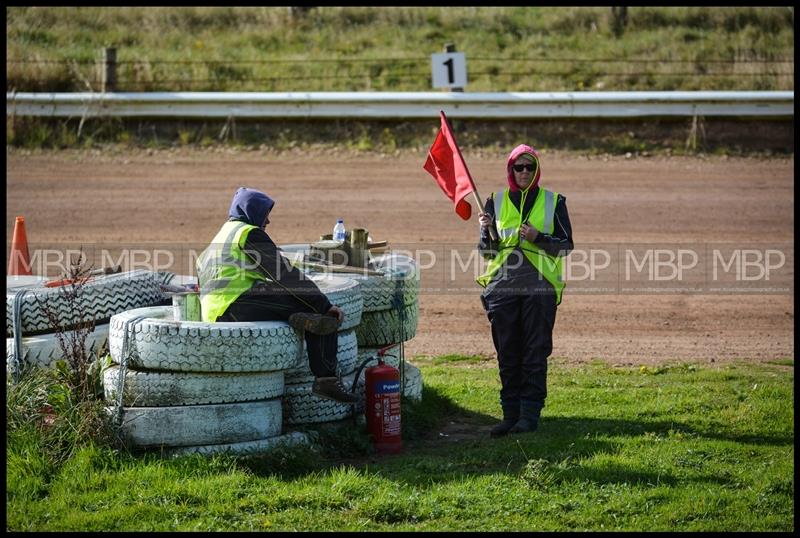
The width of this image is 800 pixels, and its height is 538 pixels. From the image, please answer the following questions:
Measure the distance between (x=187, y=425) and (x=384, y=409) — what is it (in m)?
1.47

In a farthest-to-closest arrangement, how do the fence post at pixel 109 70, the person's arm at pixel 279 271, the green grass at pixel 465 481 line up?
the fence post at pixel 109 70 → the person's arm at pixel 279 271 → the green grass at pixel 465 481

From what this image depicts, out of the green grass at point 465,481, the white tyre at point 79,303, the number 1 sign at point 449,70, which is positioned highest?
the number 1 sign at point 449,70

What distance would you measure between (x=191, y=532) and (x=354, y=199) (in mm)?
11113

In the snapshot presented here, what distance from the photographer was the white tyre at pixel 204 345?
7.17 meters

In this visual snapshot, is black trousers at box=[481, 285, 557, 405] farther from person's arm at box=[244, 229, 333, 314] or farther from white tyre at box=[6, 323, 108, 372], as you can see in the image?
white tyre at box=[6, 323, 108, 372]

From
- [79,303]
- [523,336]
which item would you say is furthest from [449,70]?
[79,303]

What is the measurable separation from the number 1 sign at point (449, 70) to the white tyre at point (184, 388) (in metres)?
12.6

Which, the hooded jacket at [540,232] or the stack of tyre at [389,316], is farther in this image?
the stack of tyre at [389,316]

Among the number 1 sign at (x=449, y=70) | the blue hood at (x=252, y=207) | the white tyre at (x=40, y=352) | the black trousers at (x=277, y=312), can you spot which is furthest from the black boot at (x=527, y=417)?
the number 1 sign at (x=449, y=70)

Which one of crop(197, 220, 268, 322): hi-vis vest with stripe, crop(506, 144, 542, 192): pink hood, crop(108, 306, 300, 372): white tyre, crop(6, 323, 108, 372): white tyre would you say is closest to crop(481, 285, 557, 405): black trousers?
crop(506, 144, 542, 192): pink hood

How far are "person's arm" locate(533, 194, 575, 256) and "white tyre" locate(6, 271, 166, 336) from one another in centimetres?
319

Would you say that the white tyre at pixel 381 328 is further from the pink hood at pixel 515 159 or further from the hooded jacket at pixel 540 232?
the pink hood at pixel 515 159

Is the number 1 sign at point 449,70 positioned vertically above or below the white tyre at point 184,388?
above

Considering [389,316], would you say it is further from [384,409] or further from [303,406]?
[303,406]
